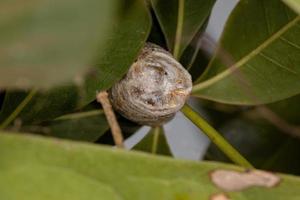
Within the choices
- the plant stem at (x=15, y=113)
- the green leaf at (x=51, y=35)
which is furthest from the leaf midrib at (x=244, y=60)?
the green leaf at (x=51, y=35)

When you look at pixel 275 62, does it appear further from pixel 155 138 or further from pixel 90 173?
pixel 90 173

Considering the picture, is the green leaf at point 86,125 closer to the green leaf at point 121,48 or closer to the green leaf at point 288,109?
the green leaf at point 121,48

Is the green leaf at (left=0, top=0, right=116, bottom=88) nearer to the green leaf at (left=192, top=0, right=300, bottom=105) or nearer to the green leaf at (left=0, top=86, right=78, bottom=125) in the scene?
the green leaf at (left=0, top=86, right=78, bottom=125)

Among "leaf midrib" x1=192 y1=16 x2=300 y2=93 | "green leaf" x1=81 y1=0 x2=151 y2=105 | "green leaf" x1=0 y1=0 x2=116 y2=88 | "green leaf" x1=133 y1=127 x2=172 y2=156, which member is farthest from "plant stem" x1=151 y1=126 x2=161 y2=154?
"green leaf" x1=0 y1=0 x2=116 y2=88

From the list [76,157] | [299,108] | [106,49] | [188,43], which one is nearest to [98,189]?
[76,157]

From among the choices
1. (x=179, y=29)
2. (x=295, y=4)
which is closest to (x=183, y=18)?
(x=179, y=29)

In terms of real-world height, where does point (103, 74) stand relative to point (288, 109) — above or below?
above

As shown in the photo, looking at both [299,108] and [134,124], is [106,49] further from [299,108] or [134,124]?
[299,108]
